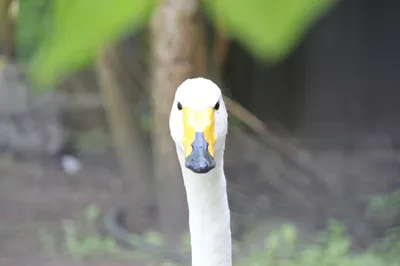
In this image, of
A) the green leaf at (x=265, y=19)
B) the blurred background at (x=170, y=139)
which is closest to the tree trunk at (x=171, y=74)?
the blurred background at (x=170, y=139)

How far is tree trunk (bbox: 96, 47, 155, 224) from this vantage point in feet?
5.58

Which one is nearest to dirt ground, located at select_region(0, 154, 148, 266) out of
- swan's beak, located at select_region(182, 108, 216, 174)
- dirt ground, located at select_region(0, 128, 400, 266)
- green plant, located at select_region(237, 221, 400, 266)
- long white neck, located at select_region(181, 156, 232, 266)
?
dirt ground, located at select_region(0, 128, 400, 266)

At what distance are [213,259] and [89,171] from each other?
1.50 m

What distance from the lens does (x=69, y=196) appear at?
1.91 metres

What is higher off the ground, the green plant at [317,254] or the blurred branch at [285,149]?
the blurred branch at [285,149]

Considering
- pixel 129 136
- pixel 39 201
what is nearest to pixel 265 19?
pixel 129 136

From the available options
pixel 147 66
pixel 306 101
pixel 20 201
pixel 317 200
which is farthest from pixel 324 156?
pixel 20 201

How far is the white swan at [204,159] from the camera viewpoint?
556 millimetres

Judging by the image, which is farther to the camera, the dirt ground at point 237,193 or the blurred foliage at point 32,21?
the dirt ground at point 237,193

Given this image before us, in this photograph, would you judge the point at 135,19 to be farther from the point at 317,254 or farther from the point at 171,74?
the point at 317,254

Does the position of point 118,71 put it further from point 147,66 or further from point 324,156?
point 324,156

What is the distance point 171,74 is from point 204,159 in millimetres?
828

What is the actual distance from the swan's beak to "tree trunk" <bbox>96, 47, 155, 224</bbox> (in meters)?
1.11

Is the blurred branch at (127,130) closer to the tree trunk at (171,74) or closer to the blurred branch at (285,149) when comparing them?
the tree trunk at (171,74)
